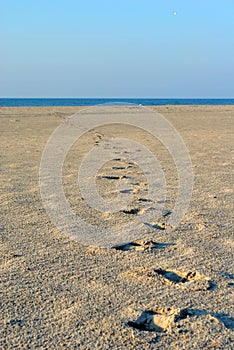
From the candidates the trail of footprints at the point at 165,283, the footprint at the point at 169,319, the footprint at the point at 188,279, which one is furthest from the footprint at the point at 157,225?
the footprint at the point at 169,319

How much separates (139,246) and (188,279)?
0.55m

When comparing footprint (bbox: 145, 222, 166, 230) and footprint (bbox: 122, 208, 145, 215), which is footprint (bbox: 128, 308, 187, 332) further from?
footprint (bbox: 122, 208, 145, 215)

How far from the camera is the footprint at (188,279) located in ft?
7.56

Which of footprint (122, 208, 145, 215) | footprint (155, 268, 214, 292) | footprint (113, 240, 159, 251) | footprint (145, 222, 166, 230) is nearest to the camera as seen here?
footprint (155, 268, 214, 292)

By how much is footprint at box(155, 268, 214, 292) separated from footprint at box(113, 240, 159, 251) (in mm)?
337

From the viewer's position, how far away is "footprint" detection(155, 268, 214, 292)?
7.56ft

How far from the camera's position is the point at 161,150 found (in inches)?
323

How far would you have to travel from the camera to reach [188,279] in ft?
7.89

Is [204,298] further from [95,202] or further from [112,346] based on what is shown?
[95,202]

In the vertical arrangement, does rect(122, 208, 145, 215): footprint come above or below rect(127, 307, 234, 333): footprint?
above

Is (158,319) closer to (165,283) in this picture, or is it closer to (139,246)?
(165,283)

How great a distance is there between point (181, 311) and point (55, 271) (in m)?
0.75

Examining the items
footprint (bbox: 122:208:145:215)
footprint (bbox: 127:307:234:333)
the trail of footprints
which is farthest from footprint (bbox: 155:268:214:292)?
footprint (bbox: 122:208:145:215)

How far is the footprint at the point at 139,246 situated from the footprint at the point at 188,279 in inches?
13.3
